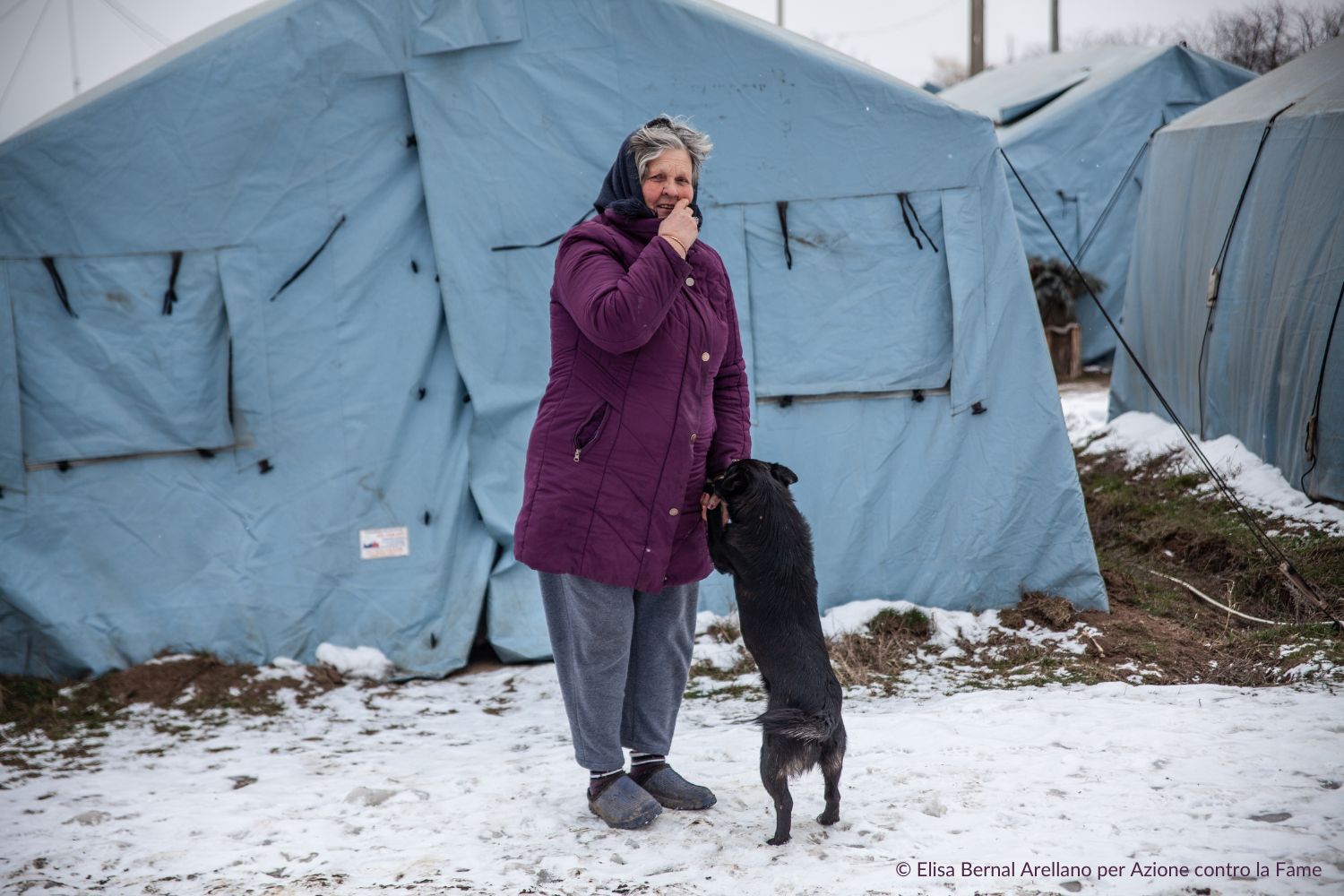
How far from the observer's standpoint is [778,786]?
2646 mm

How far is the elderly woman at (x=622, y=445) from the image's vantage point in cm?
268

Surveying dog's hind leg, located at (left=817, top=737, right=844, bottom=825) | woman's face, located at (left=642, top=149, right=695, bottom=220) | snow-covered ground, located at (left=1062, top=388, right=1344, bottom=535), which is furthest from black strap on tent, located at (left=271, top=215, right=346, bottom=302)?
snow-covered ground, located at (left=1062, top=388, right=1344, bottom=535)

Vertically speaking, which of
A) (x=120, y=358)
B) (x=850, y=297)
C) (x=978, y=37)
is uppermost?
(x=978, y=37)

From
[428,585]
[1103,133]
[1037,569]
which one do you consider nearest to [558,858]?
[428,585]

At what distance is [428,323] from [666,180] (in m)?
2.02

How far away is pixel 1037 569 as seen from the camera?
15.0ft

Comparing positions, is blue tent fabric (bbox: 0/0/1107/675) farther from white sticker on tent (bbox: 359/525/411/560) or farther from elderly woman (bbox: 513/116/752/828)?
elderly woman (bbox: 513/116/752/828)

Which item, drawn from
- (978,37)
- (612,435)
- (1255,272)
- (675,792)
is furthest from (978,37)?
(675,792)

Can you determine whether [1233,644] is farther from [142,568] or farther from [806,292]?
[142,568]

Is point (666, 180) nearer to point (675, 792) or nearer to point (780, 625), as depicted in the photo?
point (780, 625)

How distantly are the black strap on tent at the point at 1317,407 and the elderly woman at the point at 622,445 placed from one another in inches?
142

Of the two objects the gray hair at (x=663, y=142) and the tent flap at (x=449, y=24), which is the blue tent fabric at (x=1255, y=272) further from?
the tent flap at (x=449, y=24)

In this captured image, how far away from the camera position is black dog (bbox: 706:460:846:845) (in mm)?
2654

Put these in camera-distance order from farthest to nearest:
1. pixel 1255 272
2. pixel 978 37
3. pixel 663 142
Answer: pixel 978 37
pixel 1255 272
pixel 663 142
